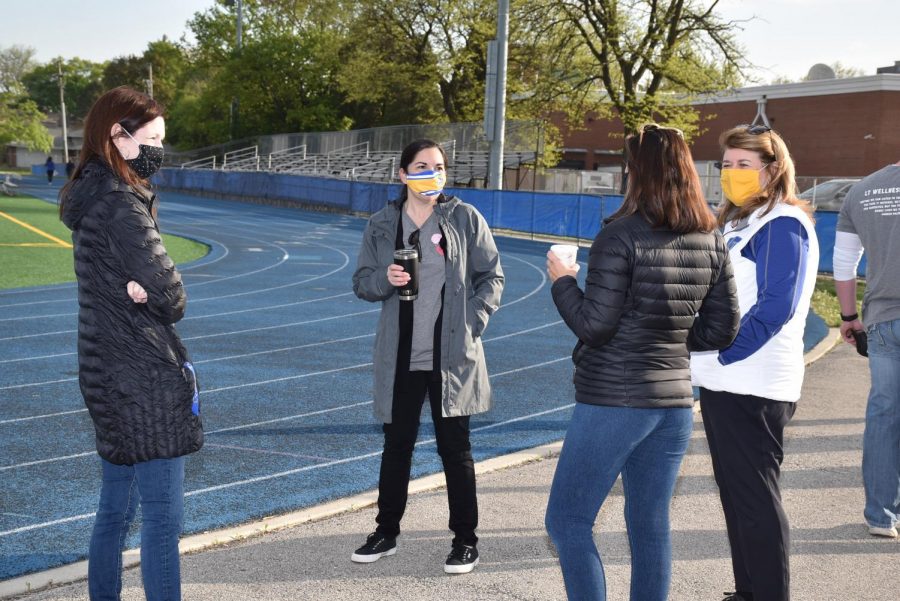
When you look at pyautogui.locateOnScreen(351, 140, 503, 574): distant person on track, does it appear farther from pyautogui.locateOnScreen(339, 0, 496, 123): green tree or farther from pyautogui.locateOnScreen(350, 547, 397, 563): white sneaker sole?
pyautogui.locateOnScreen(339, 0, 496, 123): green tree

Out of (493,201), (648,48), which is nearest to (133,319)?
(493,201)

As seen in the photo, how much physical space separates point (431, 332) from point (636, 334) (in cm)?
145

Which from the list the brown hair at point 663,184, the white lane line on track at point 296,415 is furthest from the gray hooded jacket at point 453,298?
the white lane line on track at point 296,415

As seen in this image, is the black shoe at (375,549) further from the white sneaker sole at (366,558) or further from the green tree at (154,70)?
the green tree at (154,70)

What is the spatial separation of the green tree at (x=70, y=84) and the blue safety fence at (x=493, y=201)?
3389 inches

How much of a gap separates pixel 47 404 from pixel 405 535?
13.4 ft

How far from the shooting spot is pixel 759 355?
3795mm

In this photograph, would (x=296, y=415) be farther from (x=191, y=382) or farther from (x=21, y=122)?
(x=21, y=122)

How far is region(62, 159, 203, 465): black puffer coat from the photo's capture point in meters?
3.27

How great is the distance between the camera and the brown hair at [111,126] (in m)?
3.35

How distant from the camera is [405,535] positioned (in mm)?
5023

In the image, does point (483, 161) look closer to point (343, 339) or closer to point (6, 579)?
point (343, 339)

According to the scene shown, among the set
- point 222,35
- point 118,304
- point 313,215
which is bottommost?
point 313,215

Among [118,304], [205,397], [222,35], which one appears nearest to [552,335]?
[205,397]
